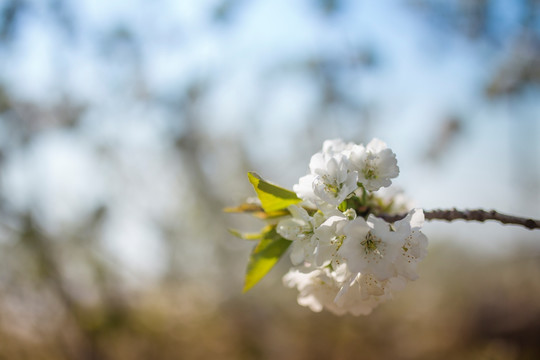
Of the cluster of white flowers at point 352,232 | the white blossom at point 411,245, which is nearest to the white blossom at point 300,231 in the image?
the cluster of white flowers at point 352,232

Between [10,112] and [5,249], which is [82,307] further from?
[10,112]

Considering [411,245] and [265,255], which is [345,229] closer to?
[411,245]

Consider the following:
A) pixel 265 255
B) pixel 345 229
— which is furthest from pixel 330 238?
pixel 265 255

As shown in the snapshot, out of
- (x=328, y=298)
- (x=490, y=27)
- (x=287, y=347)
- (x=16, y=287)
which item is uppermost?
(x=490, y=27)

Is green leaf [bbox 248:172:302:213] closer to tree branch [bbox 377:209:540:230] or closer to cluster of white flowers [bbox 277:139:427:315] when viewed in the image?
cluster of white flowers [bbox 277:139:427:315]

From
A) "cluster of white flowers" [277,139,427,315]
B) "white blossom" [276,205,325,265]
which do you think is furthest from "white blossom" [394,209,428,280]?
"white blossom" [276,205,325,265]

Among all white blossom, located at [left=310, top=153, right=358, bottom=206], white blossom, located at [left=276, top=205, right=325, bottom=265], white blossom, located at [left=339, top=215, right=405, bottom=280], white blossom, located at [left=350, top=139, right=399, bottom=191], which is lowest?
white blossom, located at [left=339, top=215, right=405, bottom=280]

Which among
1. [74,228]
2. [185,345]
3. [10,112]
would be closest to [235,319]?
[185,345]
